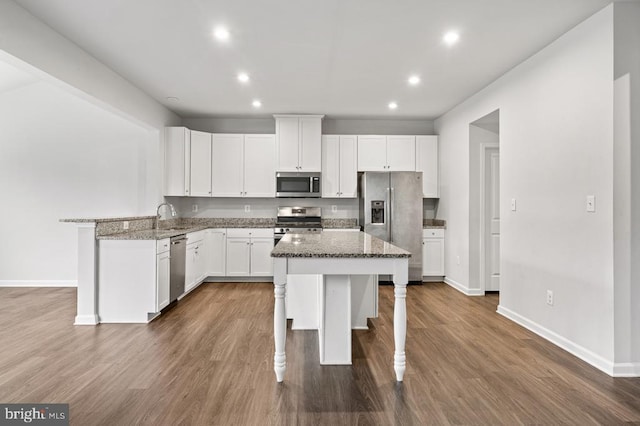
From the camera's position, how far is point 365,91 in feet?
14.6

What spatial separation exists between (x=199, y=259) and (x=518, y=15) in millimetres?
4524

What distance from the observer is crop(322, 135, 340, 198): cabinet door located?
18.5ft

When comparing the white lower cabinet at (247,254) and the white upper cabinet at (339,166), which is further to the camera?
the white upper cabinet at (339,166)

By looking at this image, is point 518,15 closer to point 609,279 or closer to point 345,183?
point 609,279

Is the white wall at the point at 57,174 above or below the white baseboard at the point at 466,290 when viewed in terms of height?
above

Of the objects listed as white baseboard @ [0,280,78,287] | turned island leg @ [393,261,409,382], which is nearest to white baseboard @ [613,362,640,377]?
turned island leg @ [393,261,409,382]

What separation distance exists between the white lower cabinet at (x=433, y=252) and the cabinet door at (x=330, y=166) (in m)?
1.57

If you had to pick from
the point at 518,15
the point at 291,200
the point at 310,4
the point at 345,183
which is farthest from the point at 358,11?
the point at 291,200

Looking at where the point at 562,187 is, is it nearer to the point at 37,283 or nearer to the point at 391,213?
the point at 391,213

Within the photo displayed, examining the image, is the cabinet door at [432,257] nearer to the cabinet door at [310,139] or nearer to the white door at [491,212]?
the white door at [491,212]

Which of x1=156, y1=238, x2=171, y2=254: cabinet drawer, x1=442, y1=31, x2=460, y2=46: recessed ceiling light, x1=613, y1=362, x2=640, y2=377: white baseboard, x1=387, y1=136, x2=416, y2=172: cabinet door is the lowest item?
x1=613, y1=362, x2=640, y2=377: white baseboard

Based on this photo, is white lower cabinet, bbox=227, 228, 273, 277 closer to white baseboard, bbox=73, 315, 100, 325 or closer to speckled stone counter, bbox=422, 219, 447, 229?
white baseboard, bbox=73, 315, 100, 325

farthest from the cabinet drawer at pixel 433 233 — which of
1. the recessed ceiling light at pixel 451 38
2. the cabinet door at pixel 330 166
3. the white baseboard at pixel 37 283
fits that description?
the white baseboard at pixel 37 283

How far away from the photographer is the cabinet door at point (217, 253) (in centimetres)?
537
